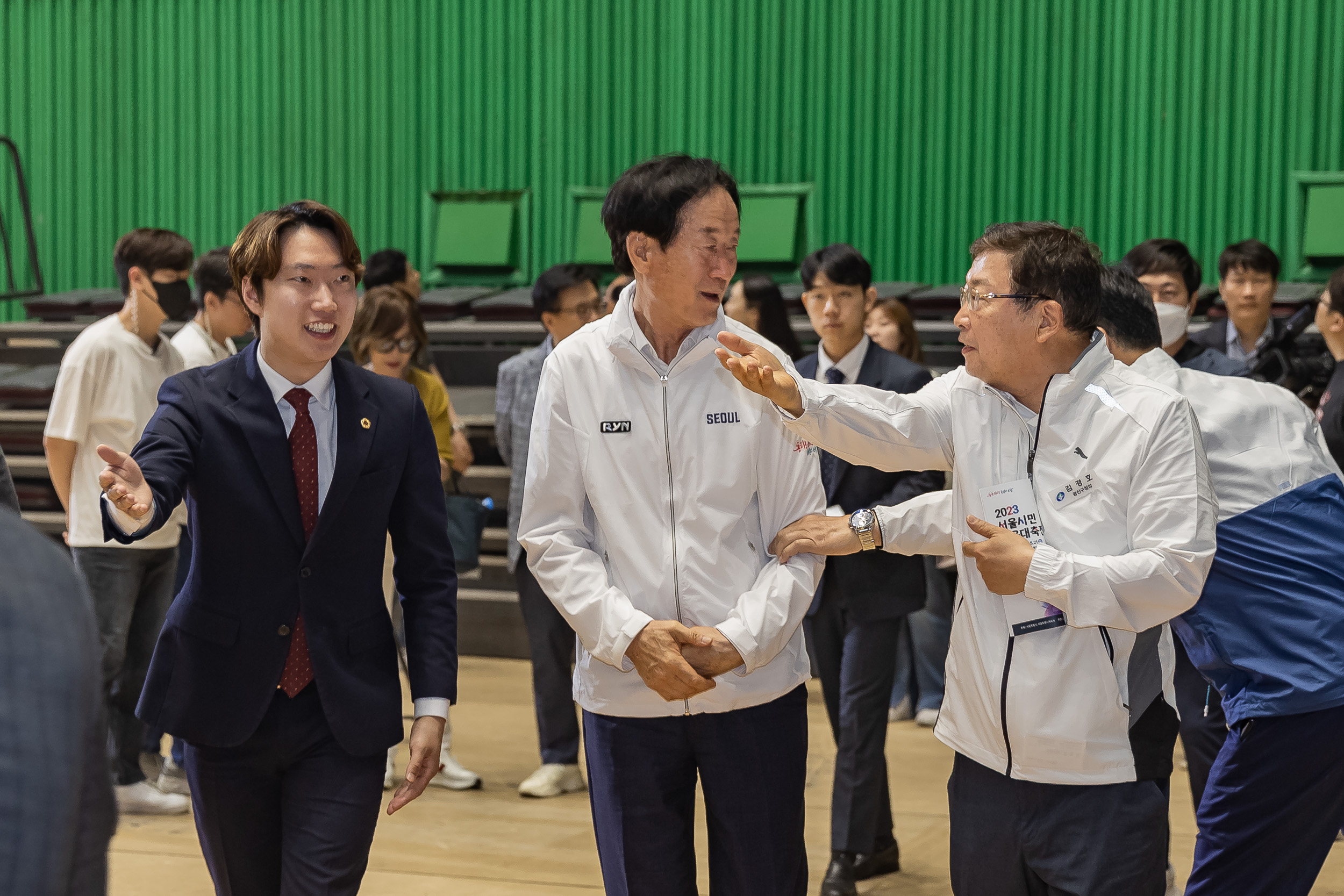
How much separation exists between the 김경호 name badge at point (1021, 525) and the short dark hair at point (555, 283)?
279 centimetres

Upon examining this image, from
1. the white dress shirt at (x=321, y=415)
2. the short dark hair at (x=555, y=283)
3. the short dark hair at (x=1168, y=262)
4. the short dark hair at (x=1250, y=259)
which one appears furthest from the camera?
the short dark hair at (x=1250, y=259)

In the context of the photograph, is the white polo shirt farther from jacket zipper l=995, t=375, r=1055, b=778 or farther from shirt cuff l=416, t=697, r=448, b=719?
jacket zipper l=995, t=375, r=1055, b=778

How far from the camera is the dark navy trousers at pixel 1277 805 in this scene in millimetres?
2463

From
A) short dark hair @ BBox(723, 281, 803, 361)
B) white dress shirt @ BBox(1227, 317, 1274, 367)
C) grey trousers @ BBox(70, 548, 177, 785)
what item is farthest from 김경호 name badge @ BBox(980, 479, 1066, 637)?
white dress shirt @ BBox(1227, 317, 1274, 367)

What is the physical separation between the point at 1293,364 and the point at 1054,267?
A: 3.66 metres

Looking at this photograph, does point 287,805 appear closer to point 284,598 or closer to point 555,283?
point 284,598

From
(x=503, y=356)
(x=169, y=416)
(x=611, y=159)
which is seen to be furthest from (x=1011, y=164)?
(x=169, y=416)

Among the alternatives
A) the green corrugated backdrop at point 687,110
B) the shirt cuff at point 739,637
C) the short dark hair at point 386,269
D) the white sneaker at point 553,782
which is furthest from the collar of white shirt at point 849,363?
the green corrugated backdrop at point 687,110

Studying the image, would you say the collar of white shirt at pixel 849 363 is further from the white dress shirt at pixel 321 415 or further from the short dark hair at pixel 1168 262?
the white dress shirt at pixel 321 415

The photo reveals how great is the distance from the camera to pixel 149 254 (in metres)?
4.47

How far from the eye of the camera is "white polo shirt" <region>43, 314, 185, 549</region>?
4188 mm

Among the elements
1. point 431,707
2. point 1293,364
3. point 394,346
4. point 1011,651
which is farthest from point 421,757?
point 1293,364

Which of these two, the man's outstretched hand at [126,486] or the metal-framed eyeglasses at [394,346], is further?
the metal-framed eyeglasses at [394,346]

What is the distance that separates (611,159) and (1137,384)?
7737 millimetres
